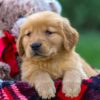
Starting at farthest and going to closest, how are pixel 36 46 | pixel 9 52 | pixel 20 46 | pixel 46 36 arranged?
pixel 9 52
pixel 20 46
pixel 46 36
pixel 36 46

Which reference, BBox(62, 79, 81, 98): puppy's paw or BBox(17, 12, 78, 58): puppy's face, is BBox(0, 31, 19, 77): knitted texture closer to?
BBox(17, 12, 78, 58): puppy's face

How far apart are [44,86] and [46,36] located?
50cm

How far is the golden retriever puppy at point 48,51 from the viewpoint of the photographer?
6.12 metres

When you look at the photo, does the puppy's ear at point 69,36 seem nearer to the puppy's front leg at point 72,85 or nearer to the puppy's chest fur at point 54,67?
the puppy's chest fur at point 54,67

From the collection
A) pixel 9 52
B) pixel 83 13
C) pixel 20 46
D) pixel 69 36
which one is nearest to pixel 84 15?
pixel 83 13

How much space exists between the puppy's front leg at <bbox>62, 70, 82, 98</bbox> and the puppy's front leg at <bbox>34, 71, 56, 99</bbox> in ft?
0.35

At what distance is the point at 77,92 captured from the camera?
234 inches

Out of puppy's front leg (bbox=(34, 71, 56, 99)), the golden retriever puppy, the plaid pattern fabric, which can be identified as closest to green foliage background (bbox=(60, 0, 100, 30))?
the golden retriever puppy

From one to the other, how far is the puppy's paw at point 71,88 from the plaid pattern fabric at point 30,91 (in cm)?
4

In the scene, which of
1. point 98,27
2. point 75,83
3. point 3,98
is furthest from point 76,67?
point 98,27

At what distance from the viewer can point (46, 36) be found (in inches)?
245

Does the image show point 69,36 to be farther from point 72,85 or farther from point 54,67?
point 72,85

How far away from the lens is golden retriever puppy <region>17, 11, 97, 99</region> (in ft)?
20.1

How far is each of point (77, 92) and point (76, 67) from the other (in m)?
0.46
